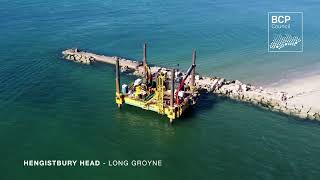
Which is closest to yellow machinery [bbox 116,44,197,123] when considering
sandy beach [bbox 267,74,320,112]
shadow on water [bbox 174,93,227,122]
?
shadow on water [bbox 174,93,227,122]

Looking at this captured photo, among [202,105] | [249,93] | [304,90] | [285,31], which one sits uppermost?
[285,31]

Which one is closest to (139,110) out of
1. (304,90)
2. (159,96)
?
(159,96)

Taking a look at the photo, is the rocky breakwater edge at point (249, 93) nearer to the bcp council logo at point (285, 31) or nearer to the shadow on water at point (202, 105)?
the shadow on water at point (202, 105)

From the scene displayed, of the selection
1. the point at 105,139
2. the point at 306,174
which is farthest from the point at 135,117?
the point at 306,174

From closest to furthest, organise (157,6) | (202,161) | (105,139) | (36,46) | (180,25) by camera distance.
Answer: (202,161)
(105,139)
(36,46)
(180,25)
(157,6)

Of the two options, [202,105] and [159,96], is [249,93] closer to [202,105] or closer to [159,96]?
[202,105]

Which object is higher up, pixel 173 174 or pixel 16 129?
pixel 16 129

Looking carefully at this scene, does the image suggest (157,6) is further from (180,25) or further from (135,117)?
(135,117)

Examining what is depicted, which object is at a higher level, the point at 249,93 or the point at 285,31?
the point at 285,31

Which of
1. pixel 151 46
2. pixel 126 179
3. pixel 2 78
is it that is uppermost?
pixel 151 46
